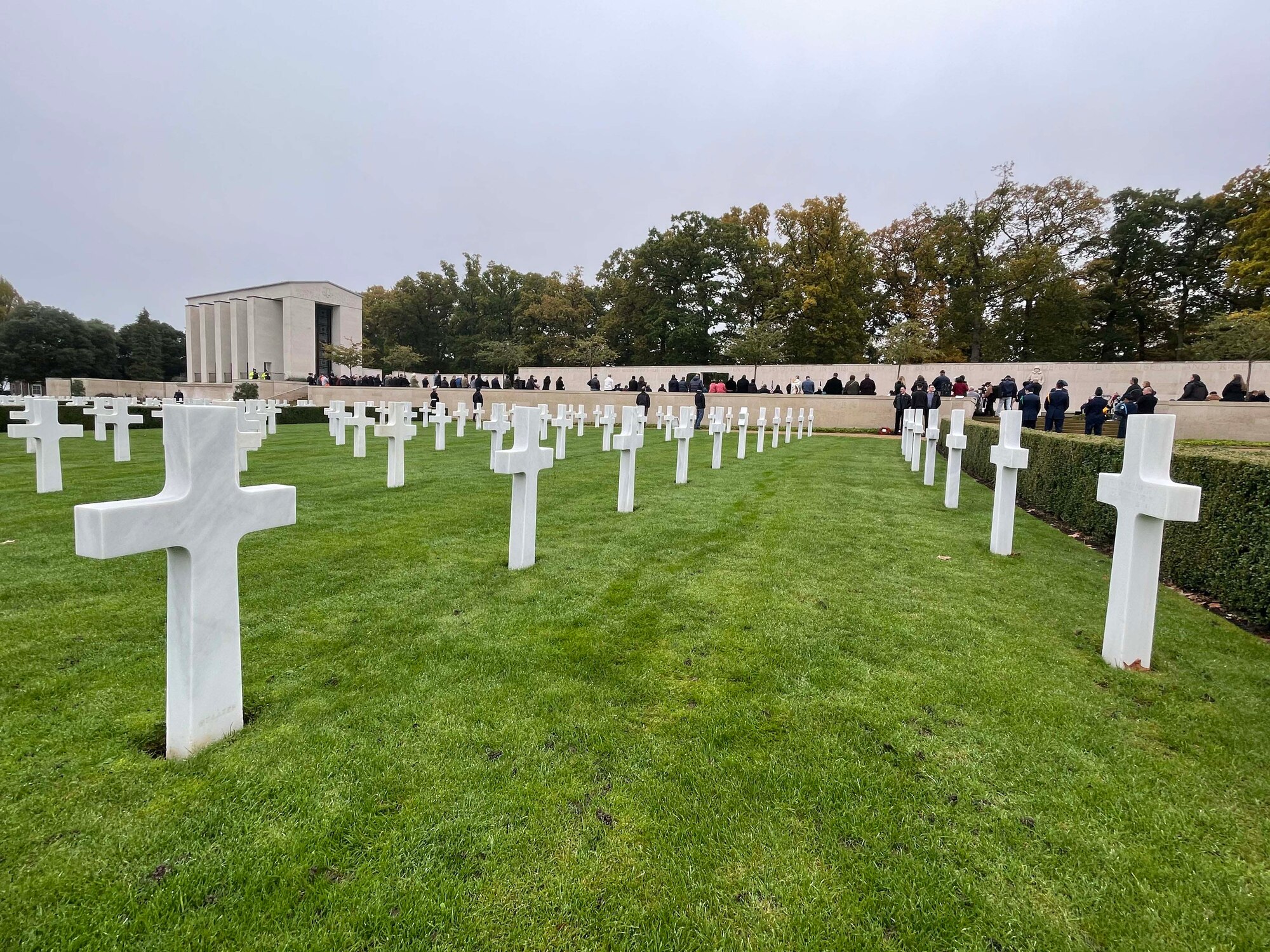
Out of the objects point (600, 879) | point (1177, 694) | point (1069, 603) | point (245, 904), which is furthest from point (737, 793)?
point (1069, 603)

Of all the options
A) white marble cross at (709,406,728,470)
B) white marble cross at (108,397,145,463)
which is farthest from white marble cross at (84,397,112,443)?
white marble cross at (709,406,728,470)

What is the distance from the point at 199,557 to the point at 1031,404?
1947 cm

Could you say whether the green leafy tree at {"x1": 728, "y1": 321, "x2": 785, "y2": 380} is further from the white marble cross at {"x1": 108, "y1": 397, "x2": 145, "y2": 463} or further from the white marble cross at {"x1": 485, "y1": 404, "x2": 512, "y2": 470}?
the white marble cross at {"x1": 108, "y1": 397, "x2": 145, "y2": 463}

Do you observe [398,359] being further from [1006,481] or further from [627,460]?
[1006,481]

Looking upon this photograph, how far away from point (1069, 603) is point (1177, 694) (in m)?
1.38

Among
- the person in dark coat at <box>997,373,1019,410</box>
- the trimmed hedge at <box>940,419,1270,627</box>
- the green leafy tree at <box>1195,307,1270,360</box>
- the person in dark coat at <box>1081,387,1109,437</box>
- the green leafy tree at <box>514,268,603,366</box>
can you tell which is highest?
the green leafy tree at <box>514,268,603,366</box>

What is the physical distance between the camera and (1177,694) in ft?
9.65

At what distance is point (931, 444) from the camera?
9.32 meters

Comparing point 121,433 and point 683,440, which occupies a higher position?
point 683,440

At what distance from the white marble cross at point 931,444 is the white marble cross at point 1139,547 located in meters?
5.84

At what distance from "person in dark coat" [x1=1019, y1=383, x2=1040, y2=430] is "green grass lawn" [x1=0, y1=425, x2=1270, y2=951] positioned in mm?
14518

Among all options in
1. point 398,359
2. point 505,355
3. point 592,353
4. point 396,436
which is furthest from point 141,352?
point 396,436

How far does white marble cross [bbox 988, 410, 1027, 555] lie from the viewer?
5297 mm

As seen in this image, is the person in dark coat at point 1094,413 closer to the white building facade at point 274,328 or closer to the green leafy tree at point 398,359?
the green leafy tree at point 398,359
